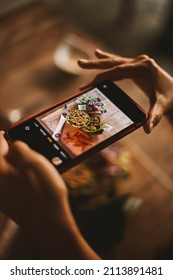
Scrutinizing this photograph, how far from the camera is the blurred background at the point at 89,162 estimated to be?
0.98 m

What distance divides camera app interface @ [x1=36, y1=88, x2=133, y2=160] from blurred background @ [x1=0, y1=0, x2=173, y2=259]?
0.13 meters

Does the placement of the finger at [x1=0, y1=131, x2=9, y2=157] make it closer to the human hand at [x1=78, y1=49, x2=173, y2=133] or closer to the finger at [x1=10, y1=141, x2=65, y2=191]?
the finger at [x1=10, y1=141, x2=65, y2=191]

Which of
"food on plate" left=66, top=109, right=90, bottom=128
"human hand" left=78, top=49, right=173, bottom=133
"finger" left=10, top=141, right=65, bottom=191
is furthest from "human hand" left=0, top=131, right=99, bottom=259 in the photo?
"human hand" left=78, top=49, right=173, bottom=133

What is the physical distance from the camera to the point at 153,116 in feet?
2.40

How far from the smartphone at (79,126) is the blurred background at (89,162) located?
0.11 metres

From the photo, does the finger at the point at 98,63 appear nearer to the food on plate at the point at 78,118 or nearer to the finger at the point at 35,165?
the food on plate at the point at 78,118

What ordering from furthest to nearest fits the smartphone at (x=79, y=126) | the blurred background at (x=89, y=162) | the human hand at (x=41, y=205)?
the blurred background at (x=89, y=162) < the smartphone at (x=79, y=126) < the human hand at (x=41, y=205)

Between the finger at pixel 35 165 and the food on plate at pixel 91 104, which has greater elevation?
the finger at pixel 35 165

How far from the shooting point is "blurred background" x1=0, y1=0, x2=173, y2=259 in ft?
3.22

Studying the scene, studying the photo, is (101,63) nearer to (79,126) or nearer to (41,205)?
(79,126)

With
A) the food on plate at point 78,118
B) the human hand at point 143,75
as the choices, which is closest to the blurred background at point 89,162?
the human hand at point 143,75

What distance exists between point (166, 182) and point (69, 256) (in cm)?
62

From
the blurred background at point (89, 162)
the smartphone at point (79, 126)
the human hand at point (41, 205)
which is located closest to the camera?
the human hand at point (41, 205)

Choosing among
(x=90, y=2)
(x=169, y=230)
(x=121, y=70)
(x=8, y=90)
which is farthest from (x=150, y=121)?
(x=90, y=2)
